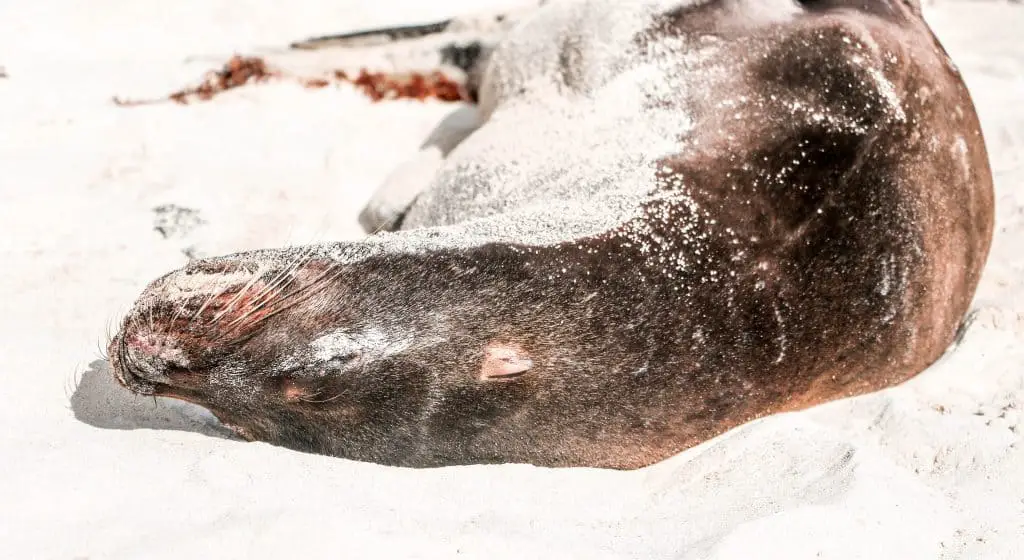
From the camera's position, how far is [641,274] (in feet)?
10.8

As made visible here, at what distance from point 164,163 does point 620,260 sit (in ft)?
8.23

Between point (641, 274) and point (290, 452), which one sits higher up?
point (641, 274)

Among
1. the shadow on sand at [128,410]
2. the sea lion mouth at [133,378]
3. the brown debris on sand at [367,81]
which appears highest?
the brown debris on sand at [367,81]

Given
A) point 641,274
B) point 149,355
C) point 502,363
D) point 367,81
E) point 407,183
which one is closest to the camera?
point 149,355

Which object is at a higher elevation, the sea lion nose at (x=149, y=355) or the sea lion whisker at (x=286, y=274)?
the sea lion whisker at (x=286, y=274)

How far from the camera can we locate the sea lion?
3088 mm

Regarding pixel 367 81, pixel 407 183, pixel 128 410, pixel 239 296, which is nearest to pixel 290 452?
pixel 239 296

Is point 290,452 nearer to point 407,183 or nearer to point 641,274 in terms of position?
point 641,274

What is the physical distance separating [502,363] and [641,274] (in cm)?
55

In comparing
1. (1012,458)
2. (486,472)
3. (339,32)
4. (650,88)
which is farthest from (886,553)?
(339,32)

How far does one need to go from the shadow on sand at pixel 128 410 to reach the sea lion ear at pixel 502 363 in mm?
837

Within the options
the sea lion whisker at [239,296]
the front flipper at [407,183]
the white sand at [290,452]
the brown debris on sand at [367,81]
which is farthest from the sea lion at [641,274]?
the brown debris on sand at [367,81]

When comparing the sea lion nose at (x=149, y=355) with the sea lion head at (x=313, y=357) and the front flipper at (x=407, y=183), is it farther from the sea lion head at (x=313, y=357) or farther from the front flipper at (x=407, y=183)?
the front flipper at (x=407, y=183)

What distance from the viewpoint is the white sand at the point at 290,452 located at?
2.69m
